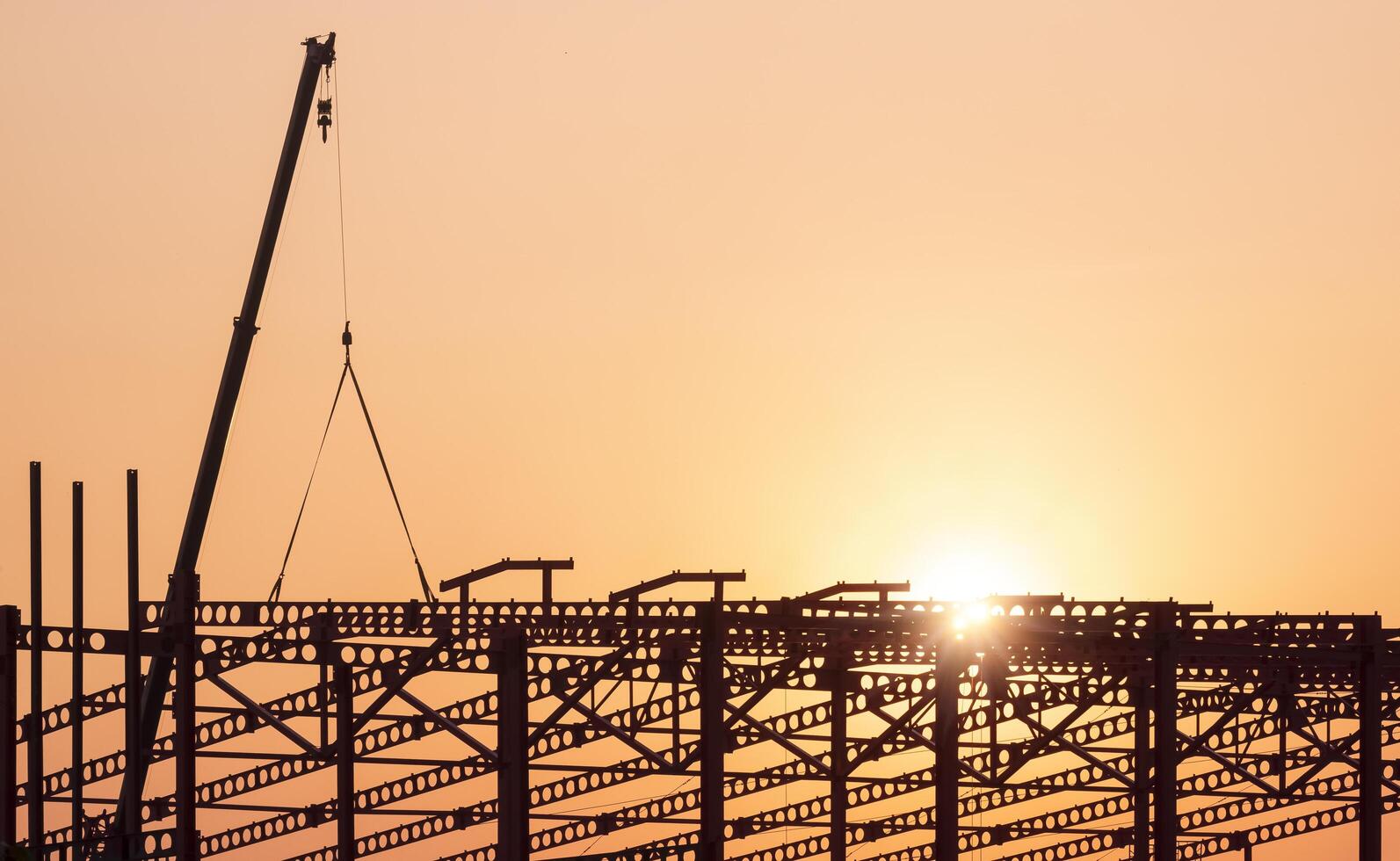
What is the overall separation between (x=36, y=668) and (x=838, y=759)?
12.9 meters

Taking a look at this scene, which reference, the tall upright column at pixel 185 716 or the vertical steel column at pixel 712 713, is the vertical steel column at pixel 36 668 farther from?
the vertical steel column at pixel 712 713

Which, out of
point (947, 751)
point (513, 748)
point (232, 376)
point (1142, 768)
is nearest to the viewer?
point (947, 751)

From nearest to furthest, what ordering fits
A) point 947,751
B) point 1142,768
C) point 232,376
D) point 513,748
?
point 947,751 → point 513,748 → point 1142,768 → point 232,376

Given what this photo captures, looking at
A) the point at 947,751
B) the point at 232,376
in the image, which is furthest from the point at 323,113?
the point at 947,751

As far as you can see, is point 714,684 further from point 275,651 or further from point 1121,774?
point 1121,774

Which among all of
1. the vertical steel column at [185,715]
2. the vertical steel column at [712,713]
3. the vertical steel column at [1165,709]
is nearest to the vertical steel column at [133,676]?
the vertical steel column at [185,715]

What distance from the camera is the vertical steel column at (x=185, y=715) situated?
32062 mm

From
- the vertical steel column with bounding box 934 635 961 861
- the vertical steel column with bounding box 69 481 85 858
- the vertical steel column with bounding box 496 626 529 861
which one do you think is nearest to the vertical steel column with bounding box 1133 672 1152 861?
the vertical steel column with bounding box 934 635 961 861

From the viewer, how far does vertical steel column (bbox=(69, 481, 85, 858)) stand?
104 ft

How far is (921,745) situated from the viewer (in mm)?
37406

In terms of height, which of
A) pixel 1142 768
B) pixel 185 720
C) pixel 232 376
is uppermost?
pixel 232 376

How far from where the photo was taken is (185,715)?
105 ft

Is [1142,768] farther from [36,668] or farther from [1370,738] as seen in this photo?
[36,668]

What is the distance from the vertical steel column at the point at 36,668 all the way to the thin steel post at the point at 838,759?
11525mm
